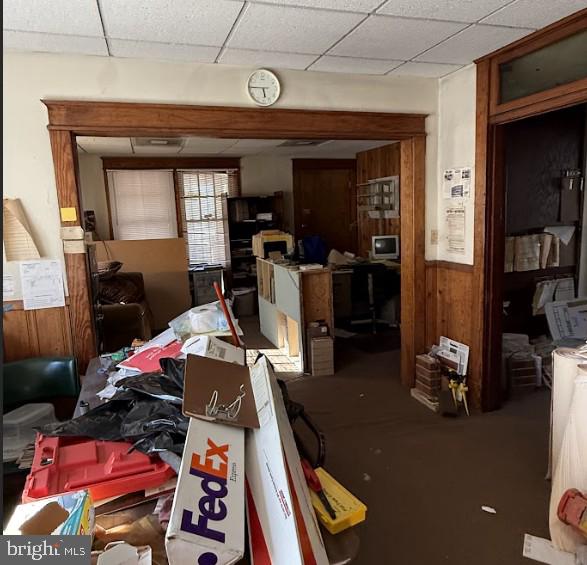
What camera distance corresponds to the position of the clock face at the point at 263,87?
3.18m

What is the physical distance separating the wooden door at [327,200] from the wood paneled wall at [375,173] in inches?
8.3

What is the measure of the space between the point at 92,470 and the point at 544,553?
6.69 feet

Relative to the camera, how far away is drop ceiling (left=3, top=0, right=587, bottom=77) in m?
2.25

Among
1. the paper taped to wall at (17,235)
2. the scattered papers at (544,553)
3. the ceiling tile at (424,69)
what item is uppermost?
the ceiling tile at (424,69)

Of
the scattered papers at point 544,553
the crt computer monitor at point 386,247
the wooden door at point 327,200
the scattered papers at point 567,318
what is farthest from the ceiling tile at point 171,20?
the wooden door at point 327,200

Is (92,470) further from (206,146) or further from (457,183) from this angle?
(206,146)

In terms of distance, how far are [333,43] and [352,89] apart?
2.28 feet

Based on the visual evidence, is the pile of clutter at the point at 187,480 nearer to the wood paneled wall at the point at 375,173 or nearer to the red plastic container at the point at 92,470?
the red plastic container at the point at 92,470

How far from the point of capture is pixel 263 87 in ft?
10.5

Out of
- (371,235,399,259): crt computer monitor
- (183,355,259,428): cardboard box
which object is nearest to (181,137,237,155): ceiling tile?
(371,235,399,259): crt computer monitor

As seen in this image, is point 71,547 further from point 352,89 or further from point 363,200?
point 363,200

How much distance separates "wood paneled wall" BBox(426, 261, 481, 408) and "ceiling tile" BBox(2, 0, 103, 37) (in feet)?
9.42

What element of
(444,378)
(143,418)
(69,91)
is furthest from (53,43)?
(444,378)

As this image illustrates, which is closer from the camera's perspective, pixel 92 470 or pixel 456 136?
pixel 92 470
